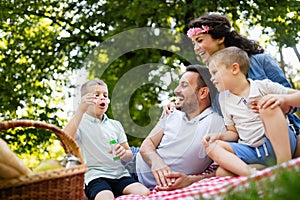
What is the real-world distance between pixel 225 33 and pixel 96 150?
1.07 m

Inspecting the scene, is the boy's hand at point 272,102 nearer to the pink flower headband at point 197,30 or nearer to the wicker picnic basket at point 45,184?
the pink flower headband at point 197,30

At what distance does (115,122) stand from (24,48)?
4805mm

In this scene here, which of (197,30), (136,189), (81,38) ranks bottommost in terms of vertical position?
(136,189)

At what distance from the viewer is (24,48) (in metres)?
7.73

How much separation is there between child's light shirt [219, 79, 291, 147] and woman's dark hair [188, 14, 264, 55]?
1.25 feet

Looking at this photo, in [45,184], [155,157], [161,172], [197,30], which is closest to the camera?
[45,184]

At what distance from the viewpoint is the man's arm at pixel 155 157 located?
294 centimetres

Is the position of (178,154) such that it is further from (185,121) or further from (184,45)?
(184,45)

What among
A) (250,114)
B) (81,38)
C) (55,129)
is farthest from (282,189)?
(81,38)

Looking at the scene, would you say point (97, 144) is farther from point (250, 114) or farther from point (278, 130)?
point (278, 130)

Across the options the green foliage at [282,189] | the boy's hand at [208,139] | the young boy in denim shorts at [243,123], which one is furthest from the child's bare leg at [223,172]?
the green foliage at [282,189]

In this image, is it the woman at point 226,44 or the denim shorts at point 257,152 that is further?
the woman at point 226,44

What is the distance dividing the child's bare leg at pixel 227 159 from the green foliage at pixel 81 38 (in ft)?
13.1

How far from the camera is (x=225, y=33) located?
3.28 m
